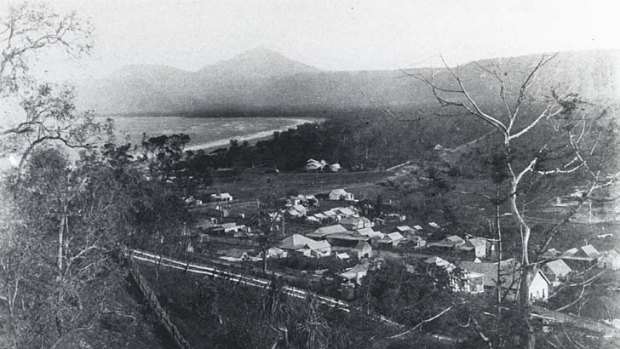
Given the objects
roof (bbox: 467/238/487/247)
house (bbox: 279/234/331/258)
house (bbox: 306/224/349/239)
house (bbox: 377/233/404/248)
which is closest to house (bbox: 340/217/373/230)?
house (bbox: 306/224/349/239)

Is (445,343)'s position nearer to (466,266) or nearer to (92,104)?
(466,266)

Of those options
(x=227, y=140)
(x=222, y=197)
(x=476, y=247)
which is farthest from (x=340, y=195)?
(x=227, y=140)

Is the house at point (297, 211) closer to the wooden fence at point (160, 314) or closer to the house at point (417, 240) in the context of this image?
the house at point (417, 240)

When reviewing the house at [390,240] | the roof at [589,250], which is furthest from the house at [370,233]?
the roof at [589,250]

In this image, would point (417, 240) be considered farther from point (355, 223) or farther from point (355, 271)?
point (355, 271)

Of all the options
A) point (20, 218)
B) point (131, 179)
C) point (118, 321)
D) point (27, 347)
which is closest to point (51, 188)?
point (20, 218)

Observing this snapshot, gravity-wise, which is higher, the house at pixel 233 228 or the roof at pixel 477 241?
the house at pixel 233 228

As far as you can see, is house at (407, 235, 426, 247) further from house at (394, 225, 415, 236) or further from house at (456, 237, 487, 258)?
house at (456, 237, 487, 258)
